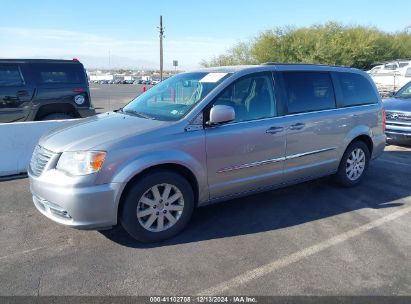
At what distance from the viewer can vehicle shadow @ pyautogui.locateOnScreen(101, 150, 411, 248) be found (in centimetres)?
392

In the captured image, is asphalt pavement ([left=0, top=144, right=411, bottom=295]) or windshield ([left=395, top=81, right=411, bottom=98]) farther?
windshield ([left=395, top=81, right=411, bottom=98])

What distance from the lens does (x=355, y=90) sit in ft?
17.6

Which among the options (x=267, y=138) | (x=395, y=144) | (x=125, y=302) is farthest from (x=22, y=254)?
(x=395, y=144)

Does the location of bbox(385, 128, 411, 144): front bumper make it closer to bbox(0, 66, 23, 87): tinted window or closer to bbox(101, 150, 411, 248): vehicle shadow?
bbox(101, 150, 411, 248): vehicle shadow

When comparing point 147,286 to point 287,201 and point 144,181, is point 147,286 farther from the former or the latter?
point 287,201

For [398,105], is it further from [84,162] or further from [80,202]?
[80,202]

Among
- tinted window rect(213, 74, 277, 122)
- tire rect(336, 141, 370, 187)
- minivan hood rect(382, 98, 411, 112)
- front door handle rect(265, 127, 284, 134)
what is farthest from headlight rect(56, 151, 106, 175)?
minivan hood rect(382, 98, 411, 112)

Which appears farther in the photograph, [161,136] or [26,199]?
[26,199]

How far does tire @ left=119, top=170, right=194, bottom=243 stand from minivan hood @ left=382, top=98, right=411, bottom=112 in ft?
21.0

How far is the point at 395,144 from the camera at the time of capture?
8641 mm

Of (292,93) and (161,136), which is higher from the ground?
(292,93)

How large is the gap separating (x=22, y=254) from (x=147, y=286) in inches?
55.1

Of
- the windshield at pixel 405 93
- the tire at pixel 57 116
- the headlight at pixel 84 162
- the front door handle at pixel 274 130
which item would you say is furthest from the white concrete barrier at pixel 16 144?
the windshield at pixel 405 93

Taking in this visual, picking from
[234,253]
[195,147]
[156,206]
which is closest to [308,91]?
[195,147]
